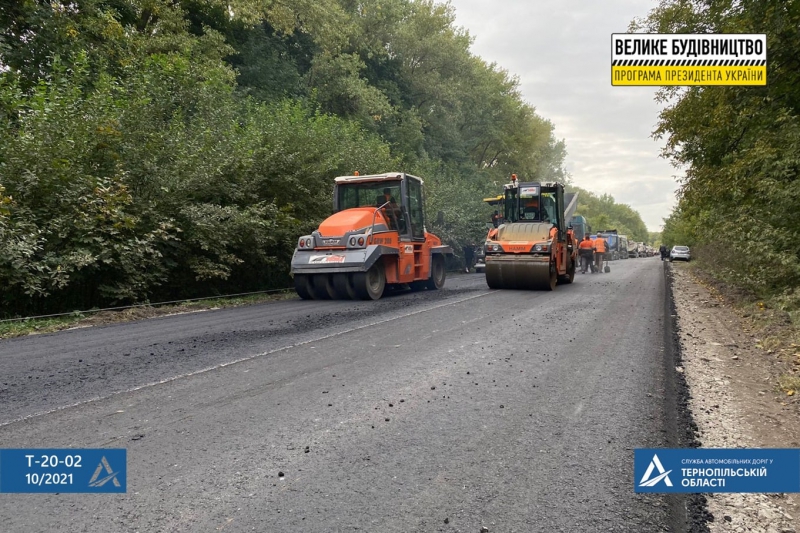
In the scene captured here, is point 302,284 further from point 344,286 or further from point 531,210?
point 531,210

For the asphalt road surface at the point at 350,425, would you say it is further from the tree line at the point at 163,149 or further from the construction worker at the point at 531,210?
the construction worker at the point at 531,210

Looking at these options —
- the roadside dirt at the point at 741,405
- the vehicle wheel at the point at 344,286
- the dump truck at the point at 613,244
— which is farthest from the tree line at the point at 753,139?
the dump truck at the point at 613,244

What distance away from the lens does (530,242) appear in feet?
50.8

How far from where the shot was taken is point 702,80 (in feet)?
36.3

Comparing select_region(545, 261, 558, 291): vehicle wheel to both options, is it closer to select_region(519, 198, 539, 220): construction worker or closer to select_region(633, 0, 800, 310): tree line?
select_region(519, 198, 539, 220): construction worker

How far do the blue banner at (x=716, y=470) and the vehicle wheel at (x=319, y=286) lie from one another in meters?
10.5

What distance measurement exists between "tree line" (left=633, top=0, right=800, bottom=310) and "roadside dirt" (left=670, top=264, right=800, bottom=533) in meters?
1.82

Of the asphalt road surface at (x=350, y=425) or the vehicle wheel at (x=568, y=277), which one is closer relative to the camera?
the asphalt road surface at (x=350, y=425)

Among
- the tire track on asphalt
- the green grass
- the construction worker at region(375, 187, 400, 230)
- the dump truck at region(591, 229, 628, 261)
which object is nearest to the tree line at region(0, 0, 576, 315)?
the green grass

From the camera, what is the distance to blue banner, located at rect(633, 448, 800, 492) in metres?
3.34

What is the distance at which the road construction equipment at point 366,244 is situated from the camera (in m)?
13.3

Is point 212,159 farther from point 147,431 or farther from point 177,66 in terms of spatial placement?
point 147,431

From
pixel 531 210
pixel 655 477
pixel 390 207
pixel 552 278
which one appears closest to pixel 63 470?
pixel 655 477

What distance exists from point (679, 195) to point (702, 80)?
223 inches
